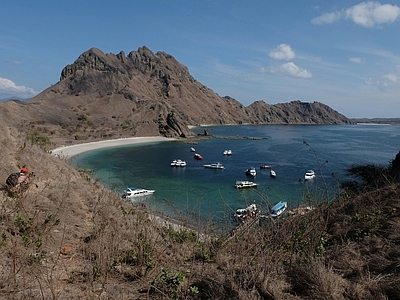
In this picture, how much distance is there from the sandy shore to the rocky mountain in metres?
4.87

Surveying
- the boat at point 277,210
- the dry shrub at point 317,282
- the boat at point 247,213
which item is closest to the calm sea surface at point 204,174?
the boat at point 277,210

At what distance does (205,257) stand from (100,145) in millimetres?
67261

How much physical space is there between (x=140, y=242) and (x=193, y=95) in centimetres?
19557

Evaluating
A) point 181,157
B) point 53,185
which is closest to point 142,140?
point 181,157

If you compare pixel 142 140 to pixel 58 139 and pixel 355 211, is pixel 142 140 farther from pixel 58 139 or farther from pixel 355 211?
pixel 355 211

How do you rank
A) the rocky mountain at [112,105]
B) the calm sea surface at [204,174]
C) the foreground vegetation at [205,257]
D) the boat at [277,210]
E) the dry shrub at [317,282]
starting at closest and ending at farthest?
the dry shrub at [317,282] → the foreground vegetation at [205,257] → the boat at [277,210] → the calm sea surface at [204,174] → the rocky mountain at [112,105]

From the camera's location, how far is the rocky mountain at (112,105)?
8994 cm

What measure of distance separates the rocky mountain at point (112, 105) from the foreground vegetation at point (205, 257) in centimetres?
6744

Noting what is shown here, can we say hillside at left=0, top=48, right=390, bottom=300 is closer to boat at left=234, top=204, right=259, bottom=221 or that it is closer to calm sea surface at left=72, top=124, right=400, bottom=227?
boat at left=234, top=204, right=259, bottom=221

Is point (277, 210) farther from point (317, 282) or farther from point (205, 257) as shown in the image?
point (317, 282)

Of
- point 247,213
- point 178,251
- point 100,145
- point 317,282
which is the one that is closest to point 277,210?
point 247,213

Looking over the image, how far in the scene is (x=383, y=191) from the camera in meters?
8.38

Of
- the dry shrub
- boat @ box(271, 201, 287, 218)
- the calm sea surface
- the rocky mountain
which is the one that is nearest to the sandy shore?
the calm sea surface

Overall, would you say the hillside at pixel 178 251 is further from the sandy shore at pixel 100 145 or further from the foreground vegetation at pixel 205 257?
the sandy shore at pixel 100 145
